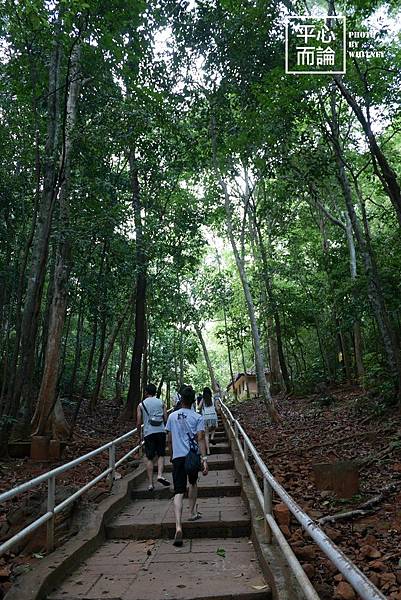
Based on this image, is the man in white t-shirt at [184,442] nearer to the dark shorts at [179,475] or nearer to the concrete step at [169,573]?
the dark shorts at [179,475]

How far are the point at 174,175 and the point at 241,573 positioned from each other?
46.2ft

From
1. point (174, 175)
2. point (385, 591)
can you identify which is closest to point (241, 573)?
point (385, 591)

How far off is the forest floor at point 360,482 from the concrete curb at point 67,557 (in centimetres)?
208

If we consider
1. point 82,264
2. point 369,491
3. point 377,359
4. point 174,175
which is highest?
point 174,175

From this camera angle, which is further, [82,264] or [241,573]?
[82,264]

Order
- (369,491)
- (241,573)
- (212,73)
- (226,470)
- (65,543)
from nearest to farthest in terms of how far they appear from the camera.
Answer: (241,573), (65,543), (369,491), (226,470), (212,73)

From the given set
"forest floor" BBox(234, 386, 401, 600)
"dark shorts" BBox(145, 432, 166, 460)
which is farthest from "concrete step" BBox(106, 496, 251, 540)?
"dark shorts" BBox(145, 432, 166, 460)

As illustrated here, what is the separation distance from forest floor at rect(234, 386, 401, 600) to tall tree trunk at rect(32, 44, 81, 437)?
4.63 metres

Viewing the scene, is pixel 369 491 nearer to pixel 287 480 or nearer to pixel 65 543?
pixel 287 480

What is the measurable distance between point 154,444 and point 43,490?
5.99 ft

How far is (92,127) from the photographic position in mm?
10180

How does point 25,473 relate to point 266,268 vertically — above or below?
below

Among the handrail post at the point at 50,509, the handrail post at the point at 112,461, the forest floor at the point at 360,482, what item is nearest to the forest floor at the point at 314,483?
the forest floor at the point at 360,482

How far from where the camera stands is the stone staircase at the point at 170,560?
3.97m
